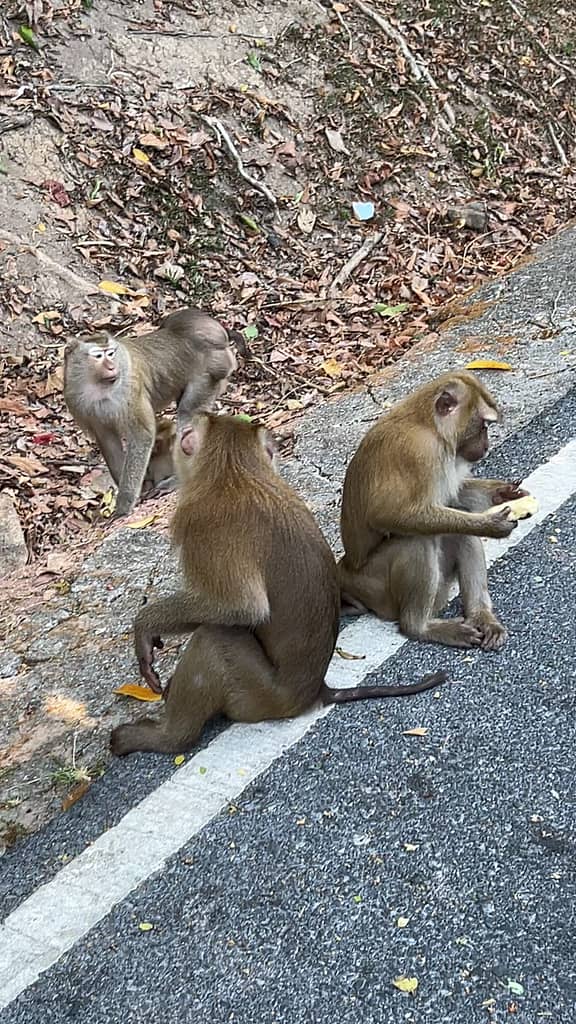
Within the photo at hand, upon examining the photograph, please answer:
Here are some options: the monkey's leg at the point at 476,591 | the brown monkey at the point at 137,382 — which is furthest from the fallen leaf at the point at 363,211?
the monkey's leg at the point at 476,591

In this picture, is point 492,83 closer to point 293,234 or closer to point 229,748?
point 293,234

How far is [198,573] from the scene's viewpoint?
11.4 ft

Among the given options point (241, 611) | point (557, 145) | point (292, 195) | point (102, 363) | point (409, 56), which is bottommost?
point (241, 611)

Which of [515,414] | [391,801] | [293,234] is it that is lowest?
[391,801]

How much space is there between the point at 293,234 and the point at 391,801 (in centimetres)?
601

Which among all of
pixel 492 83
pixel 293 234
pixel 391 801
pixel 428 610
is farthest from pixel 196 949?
pixel 492 83

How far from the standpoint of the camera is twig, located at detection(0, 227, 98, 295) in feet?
24.8

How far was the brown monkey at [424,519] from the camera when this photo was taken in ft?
12.9

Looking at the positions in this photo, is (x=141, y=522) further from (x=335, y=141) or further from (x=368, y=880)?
(x=335, y=141)

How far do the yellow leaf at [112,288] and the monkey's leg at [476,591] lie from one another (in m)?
4.35

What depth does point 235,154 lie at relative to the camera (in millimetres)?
8555

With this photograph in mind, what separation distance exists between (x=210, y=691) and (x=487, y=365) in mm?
3094

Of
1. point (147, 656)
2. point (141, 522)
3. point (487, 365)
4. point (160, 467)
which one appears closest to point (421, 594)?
point (147, 656)

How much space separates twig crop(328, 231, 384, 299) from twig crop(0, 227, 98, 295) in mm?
1719
